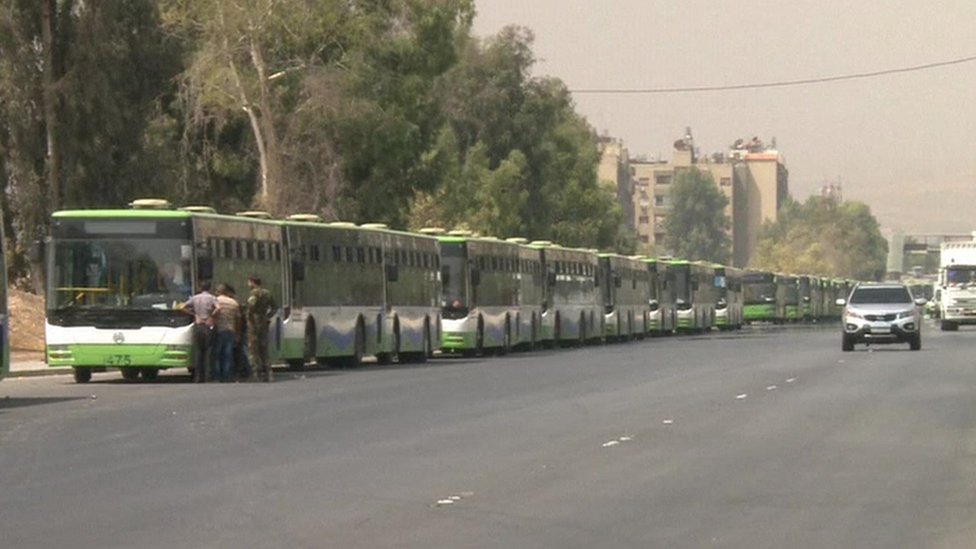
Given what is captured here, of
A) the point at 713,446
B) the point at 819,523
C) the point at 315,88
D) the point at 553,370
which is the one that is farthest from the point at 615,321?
the point at 819,523

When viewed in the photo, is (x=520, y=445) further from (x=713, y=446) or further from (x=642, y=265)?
(x=642, y=265)

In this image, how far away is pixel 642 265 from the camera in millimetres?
93188

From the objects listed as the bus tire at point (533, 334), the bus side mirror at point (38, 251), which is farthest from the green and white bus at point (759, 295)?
the bus side mirror at point (38, 251)

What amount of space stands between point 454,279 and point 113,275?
2145 cm

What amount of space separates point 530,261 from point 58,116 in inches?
627

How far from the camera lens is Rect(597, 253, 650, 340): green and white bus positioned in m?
82.7

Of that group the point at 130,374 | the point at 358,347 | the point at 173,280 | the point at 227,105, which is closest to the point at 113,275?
the point at 173,280

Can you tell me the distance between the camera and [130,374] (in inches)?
1674

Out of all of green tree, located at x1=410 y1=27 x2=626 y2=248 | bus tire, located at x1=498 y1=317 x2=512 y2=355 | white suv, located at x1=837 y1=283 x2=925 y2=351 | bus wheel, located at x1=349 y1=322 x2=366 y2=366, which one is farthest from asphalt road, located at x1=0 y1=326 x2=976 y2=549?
green tree, located at x1=410 y1=27 x2=626 y2=248

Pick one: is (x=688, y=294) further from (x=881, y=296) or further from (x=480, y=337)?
(x=881, y=296)

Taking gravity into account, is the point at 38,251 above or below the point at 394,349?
above

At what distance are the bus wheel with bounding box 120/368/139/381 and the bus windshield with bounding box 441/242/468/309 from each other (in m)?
17.5

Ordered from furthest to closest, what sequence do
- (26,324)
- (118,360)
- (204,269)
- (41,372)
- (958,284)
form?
(958,284), (26,324), (41,372), (204,269), (118,360)

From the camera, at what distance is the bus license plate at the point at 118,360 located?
38562mm
